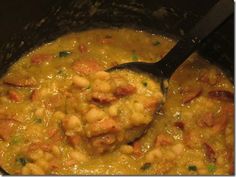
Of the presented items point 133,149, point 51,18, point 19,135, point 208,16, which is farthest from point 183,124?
point 51,18

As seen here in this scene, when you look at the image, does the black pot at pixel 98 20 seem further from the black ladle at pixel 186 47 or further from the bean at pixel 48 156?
the bean at pixel 48 156

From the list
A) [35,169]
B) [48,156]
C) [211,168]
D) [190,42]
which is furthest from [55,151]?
[190,42]

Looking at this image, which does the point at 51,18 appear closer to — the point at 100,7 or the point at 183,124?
the point at 100,7

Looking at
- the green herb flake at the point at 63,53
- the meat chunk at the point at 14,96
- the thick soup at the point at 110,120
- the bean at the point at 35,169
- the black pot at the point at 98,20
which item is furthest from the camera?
the green herb flake at the point at 63,53

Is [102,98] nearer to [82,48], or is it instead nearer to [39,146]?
[39,146]

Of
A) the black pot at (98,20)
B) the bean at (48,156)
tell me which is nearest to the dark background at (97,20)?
the black pot at (98,20)

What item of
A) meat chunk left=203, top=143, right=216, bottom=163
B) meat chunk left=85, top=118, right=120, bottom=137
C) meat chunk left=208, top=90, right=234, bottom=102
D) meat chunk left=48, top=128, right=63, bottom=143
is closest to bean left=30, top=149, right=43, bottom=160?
meat chunk left=48, top=128, right=63, bottom=143

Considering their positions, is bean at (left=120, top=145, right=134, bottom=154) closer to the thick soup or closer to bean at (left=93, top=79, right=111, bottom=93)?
the thick soup
